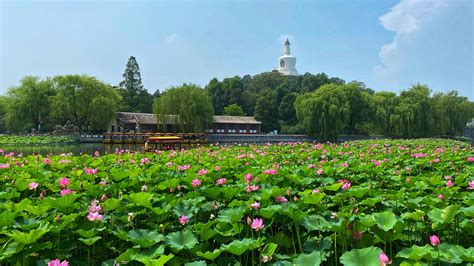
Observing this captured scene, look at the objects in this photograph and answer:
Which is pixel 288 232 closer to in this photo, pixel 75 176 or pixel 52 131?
pixel 75 176

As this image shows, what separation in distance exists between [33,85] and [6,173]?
114 feet

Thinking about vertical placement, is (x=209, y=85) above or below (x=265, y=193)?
above

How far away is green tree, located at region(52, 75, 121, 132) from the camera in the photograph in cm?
3222

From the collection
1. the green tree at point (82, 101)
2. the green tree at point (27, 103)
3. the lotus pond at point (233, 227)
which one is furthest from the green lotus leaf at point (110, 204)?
the green tree at point (27, 103)

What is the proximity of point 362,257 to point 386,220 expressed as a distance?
390mm

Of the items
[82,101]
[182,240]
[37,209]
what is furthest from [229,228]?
[82,101]

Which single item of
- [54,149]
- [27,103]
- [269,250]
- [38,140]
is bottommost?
[54,149]

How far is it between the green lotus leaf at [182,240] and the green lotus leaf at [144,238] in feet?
0.16

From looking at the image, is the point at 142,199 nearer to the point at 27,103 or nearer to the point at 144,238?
the point at 144,238

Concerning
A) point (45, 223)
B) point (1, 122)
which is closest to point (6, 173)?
point (45, 223)

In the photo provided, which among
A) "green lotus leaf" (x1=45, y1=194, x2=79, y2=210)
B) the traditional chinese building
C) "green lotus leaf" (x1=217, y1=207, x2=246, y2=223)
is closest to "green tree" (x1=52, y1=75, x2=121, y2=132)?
the traditional chinese building

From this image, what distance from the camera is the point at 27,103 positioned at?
3375cm

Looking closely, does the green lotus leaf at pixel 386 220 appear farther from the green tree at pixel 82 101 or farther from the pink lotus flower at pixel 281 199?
the green tree at pixel 82 101

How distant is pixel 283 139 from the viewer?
116 ft
